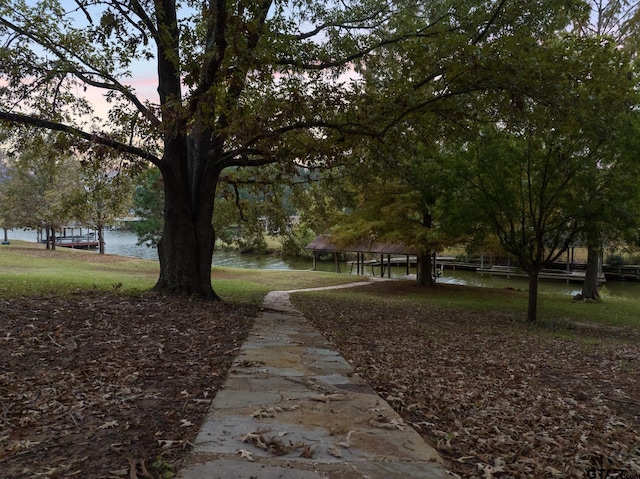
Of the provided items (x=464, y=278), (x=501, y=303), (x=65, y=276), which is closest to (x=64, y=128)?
(x=65, y=276)

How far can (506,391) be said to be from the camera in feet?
16.5

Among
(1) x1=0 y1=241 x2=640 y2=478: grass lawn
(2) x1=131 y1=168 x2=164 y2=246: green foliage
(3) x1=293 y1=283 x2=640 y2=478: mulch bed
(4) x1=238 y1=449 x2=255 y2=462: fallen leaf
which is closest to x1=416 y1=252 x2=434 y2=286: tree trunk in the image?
(3) x1=293 y1=283 x2=640 y2=478: mulch bed

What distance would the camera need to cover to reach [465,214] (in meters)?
12.5

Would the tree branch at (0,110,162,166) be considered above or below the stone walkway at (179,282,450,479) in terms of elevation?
above

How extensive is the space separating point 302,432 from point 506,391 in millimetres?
2910

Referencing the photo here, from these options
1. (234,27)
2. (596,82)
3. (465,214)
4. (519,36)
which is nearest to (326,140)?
(234,27)

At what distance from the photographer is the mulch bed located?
3242 mm

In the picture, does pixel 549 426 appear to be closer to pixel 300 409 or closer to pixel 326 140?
pixel 300 409

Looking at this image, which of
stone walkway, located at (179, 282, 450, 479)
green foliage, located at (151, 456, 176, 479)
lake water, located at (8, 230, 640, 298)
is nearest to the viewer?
green foliage, located at (151, 456, 176, 479)

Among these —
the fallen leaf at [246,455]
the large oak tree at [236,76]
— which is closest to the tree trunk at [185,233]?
the large oak tree at [236,76]

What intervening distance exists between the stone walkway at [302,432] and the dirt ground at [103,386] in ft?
0.66

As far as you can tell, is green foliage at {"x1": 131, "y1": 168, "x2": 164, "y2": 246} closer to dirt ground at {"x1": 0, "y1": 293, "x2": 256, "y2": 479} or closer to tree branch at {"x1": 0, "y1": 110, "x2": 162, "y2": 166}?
tree branch at {"x1": 0, "y1": 110, "x2": 162, "y2": 166}

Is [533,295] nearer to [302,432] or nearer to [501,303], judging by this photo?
[501,303]

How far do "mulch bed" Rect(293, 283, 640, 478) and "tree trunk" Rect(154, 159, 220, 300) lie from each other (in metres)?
2.64
